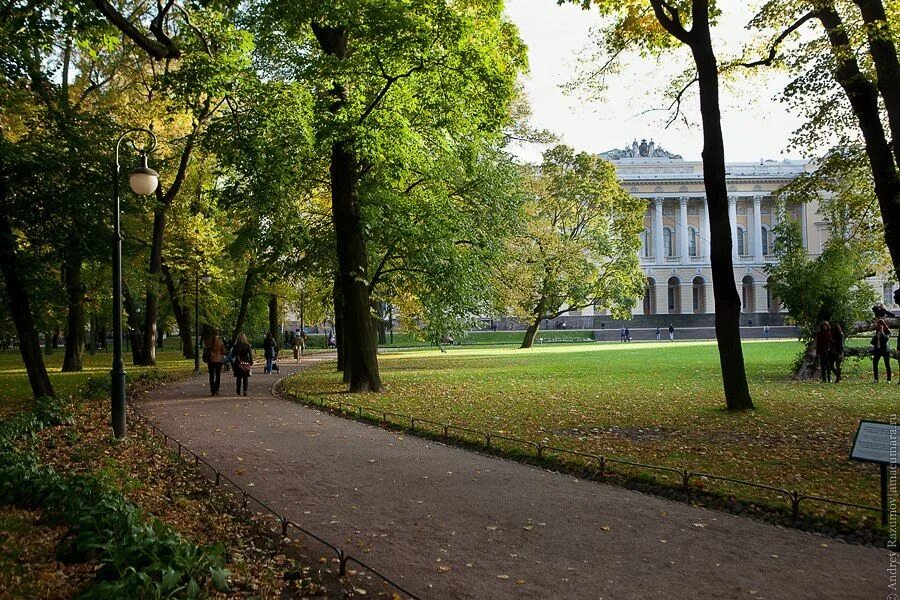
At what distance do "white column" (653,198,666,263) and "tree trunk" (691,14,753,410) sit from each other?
7192 centimetres

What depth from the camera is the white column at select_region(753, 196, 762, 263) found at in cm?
8275

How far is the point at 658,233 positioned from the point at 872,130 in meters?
73.2

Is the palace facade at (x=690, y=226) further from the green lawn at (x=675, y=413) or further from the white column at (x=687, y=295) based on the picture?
the green lawn at (x=675, y=413)

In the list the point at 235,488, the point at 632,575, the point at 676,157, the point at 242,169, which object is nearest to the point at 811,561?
the point at 632,575

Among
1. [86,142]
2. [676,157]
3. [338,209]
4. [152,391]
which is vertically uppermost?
[676,157]

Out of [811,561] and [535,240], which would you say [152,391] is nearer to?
[811,561]

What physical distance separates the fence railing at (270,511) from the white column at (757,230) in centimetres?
8109

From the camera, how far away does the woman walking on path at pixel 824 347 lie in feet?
67.3

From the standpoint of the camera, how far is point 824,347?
2069 cm

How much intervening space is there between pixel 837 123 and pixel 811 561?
11.9 meters

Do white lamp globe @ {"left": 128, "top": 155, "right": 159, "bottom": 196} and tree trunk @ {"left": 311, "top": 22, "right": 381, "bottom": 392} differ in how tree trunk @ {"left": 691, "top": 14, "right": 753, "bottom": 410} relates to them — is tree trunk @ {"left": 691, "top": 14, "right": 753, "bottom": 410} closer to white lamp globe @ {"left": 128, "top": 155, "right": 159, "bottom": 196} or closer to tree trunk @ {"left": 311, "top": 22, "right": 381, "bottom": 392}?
tree trunk @ {"left": 311, "top": 22, "right": 381, "bottom": 392}

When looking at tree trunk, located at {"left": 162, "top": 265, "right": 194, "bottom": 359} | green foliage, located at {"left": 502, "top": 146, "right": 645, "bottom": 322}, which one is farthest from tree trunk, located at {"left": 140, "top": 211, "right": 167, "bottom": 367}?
green foliage, located at {"left": 502, "top": 146, "right": 645, "bottom": 322}

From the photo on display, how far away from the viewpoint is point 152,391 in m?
20.8

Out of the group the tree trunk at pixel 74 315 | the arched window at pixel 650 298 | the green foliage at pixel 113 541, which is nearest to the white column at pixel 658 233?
the arched window at pixel 650 298
